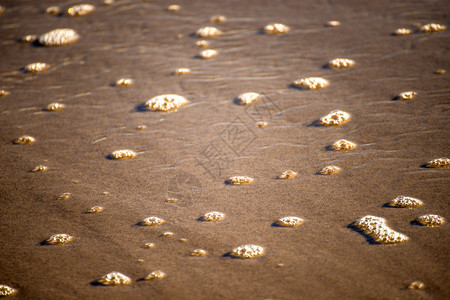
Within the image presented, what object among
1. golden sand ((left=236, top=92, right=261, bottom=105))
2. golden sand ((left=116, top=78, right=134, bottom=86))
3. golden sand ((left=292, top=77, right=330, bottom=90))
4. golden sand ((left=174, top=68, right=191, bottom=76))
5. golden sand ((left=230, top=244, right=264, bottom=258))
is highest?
golden sand ((left=174, top=68, right=191, bottom=76))

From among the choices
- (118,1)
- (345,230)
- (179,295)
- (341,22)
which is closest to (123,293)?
(179,295)

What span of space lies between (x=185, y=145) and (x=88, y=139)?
1.10 metres

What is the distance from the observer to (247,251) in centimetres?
260

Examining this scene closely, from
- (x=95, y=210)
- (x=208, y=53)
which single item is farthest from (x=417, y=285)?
(x=208, y=53)

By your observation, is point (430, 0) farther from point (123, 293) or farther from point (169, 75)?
point (123, 293)

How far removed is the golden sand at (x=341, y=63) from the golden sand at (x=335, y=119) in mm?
1145

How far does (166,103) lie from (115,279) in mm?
2534

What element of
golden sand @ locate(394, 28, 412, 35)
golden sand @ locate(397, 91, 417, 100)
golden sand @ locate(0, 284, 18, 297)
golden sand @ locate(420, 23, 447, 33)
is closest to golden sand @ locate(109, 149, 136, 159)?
golden sand @ locate(0, 284, 18, 297)

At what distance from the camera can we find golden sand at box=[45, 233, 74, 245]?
9.12 ft

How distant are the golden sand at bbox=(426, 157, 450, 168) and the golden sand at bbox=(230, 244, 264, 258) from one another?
5.96 feet

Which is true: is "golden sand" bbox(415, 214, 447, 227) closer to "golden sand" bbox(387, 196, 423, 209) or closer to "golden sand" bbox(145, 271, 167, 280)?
"golden sand" bbox(387, 196, 423, 209)

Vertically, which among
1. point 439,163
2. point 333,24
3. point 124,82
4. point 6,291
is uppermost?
point 333,24

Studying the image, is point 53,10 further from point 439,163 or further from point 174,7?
point 439,163

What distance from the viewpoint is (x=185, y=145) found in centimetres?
387
